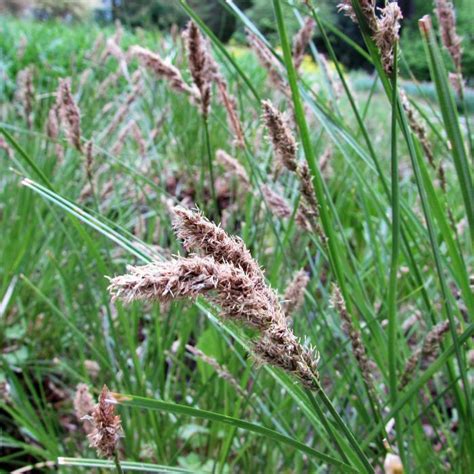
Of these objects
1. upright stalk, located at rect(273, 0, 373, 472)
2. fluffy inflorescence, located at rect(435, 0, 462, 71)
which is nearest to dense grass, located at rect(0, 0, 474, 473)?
upright stalk, located at rect(273, 0, 373, 472)

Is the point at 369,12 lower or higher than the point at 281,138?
higher

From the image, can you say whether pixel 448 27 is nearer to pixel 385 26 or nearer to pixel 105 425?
pixel 385 26

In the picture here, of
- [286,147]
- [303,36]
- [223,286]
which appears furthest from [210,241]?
Result: [303,36]

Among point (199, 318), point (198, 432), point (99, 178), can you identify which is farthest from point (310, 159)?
point (99, 178)

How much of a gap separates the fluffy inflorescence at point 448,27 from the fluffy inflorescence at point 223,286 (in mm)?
720

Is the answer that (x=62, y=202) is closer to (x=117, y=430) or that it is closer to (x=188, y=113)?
(x=117, y=430)

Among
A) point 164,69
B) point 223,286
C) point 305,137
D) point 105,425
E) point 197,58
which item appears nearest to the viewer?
point 223,286

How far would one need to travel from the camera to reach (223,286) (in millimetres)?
417

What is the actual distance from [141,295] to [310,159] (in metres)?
0.32

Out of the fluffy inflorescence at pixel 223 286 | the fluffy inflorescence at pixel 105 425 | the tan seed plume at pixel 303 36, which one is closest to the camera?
the fluffy inflorescence at pixel 223 286

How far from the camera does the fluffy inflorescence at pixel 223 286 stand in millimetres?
407

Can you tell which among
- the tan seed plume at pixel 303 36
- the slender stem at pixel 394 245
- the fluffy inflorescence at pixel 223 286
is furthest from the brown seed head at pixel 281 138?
the tan seed plume at pixel 303 36

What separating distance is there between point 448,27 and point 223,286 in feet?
2.61

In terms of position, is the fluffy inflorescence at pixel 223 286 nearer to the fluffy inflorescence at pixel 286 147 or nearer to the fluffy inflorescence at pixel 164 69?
the fluffy inflorescence at pixel 286 147
